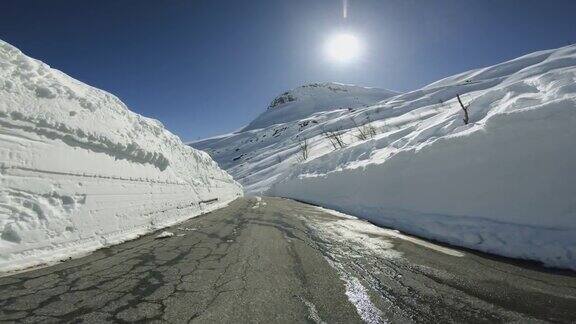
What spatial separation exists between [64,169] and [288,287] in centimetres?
520

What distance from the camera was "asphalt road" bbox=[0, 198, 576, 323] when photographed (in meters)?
3.47

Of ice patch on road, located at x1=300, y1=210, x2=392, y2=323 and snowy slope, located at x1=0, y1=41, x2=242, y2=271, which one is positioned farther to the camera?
snowy slope, located at x1=0, y1=41, x2=242, y2=271

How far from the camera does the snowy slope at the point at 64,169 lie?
5.50 m

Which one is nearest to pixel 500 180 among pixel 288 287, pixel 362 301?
pixel 362 301

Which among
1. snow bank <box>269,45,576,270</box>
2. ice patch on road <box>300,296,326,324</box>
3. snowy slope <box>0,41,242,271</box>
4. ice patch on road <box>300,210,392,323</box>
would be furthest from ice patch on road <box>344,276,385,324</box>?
snowy slope <box>0,41,242,271</box>

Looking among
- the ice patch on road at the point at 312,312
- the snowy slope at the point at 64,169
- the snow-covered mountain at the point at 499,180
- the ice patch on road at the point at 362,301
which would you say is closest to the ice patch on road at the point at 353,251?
the ice patch on road at the point at 362,301

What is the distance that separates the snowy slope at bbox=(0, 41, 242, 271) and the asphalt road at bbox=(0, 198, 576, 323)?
69 centimetres

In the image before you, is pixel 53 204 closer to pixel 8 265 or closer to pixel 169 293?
pixel 8 265

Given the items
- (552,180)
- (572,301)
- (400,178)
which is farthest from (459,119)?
(572,301)

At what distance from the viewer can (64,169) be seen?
6750 mm

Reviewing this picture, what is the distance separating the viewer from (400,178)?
38.2 feet

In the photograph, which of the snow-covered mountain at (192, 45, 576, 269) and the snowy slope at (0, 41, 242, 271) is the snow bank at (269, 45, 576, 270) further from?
the snowy slope at (0, 41, 242, 271)

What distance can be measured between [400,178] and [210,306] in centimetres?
925

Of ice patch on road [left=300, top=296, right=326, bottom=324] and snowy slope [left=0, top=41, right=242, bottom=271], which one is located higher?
snowy slope [left=0, top=41, right=242, bottom=271]
